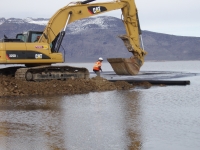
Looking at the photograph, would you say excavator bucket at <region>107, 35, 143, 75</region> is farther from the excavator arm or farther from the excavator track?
the excavator track

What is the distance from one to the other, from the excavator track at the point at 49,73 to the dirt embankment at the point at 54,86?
0.50 metres

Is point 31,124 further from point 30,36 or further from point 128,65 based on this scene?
point 128,65

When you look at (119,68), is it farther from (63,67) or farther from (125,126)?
(125,126)

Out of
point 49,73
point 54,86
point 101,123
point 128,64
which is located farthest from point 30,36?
point 101,123

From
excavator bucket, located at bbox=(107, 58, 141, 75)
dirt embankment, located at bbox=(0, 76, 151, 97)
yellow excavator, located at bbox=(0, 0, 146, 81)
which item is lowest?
excavator bucket, located at bbox=(107, 58, 141, 75)

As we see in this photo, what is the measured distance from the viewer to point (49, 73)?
68.2 ft

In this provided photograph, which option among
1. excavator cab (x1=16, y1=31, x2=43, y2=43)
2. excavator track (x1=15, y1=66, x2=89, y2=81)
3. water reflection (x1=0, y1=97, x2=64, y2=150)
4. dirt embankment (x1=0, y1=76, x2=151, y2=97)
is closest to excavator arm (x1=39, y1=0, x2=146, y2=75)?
excavator cab (x1=16, y1=31, x2=43, y2=43)

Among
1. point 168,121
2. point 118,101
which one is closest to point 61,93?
point 118,101

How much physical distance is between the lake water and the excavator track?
9.83 feet

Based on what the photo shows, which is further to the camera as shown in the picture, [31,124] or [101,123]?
[101,123]

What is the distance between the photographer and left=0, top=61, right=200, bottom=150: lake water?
8.73 m

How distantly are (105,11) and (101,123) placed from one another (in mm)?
12493

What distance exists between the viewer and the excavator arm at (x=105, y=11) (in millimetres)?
21078

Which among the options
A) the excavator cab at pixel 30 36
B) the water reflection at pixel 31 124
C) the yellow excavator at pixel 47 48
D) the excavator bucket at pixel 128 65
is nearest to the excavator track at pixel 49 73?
the yellow excavator at pixel 47 48
